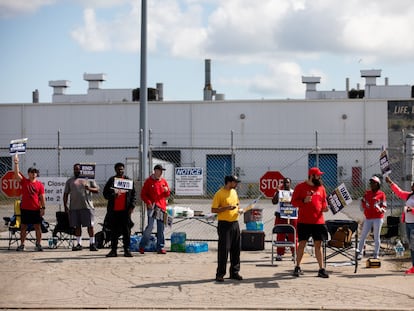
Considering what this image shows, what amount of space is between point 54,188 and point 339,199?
21.1 feet

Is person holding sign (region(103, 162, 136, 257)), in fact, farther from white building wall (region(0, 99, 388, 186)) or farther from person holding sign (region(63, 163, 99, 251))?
white building wall (region(0, 99, 388, 186))

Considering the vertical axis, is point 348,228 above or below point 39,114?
below

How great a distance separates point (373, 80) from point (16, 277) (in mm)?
40593

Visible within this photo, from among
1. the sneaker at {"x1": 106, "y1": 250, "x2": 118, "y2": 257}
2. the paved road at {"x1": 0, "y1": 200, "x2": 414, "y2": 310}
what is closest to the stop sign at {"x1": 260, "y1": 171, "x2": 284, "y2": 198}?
the paved road at {"x1": 0, "y1": 200, "x2": 414, "y2": 310}

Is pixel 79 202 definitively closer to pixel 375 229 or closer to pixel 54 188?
pixel 54 188

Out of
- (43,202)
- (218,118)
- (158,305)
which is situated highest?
(218,118)

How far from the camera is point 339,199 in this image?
50.7ft

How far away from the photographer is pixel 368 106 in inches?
1692

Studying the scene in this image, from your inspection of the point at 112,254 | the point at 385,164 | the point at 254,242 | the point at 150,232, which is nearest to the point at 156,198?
the point at 150,232

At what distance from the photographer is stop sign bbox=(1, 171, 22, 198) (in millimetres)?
18337

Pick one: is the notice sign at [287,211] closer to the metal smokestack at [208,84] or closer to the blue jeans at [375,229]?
the blue jeans at [375,229]

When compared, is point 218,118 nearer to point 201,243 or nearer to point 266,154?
point 266,154

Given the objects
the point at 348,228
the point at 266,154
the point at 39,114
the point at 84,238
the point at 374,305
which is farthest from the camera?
the point at 39,114

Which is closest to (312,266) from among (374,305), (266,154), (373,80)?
(374,305)
